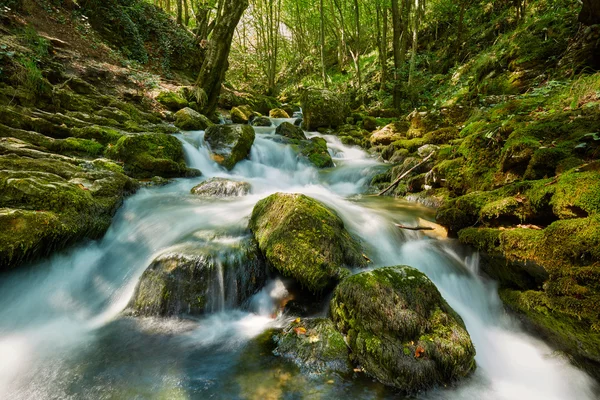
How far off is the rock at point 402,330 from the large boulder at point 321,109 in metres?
13.2

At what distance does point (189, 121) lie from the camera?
10711 millimetres

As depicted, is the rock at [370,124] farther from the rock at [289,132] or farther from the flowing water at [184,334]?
the flowing water at [184,334]

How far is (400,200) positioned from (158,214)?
5.52 meters

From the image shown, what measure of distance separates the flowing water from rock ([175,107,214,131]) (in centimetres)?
577

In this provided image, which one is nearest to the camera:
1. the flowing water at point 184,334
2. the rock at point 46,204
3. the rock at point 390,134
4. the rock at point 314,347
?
the flowing water at point 184,334

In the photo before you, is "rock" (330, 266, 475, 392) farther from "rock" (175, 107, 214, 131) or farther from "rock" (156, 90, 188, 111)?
"rock" (156, 90, 188, 111)

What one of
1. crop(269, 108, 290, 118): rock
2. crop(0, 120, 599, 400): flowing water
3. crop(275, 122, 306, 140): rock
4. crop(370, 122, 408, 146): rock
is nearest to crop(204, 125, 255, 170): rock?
crop(275, 122, 306, 140): rock

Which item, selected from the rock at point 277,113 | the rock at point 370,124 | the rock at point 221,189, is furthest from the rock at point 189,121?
the rock at point 370,124

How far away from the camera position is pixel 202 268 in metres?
3.82

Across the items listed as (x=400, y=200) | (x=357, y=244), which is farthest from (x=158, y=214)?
(x=400, y=200)

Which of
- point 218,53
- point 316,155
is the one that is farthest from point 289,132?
point 218,53

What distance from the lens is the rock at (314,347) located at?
2.80 metres

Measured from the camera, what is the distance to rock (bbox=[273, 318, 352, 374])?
2799mm

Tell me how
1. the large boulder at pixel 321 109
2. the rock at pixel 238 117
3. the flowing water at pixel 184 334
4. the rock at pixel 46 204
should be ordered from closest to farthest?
the flowing water at pixel 184 334 < the rock at pixel 46 204 < the rock at pixel 238 117 < the large boulder at pixel 321 109
